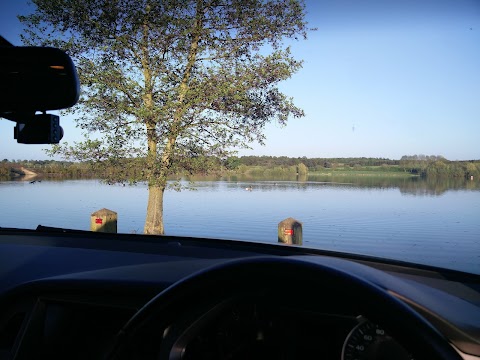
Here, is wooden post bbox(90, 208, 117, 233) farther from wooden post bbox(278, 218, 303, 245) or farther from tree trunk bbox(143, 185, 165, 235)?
wooden post bbox(278, 218, 303, 245)

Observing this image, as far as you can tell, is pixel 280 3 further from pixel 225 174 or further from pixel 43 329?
pixel 43 329

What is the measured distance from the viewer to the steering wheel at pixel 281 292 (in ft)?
3.56

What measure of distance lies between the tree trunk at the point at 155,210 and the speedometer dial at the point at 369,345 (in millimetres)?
7842

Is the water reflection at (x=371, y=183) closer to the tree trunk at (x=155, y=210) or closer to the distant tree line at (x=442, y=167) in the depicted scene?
the distant tree line at (x=442, y=167)

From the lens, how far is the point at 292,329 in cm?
154

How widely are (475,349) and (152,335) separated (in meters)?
0.93

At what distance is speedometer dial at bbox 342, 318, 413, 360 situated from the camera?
4.61 ft

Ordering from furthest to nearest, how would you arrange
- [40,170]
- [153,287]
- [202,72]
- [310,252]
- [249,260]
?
[202,72] → [40,170] → [310,252] → [153,287] → [249,260]

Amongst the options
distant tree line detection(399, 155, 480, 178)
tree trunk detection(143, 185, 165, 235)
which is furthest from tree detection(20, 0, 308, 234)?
distant tree line detection(399, 155, 480, 178)

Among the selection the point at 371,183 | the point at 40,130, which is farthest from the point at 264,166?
the point at 40,130

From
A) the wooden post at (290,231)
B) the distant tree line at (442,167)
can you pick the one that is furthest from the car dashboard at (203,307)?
the wooden post at (290,231)

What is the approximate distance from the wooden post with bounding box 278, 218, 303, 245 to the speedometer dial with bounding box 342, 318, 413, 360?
5.27 meters

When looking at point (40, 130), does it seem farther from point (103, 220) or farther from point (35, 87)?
point (103, 220)

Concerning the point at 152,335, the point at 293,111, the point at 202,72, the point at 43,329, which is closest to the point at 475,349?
the point at 152,335
